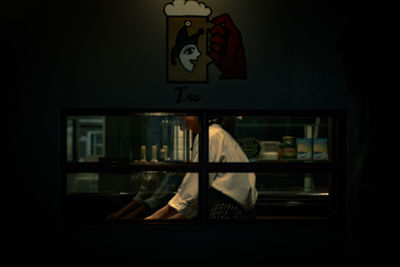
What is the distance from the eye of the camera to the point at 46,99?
3889 mm

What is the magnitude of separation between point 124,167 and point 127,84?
2.91 feet

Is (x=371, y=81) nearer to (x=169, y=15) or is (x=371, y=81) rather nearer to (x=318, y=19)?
(x=318, y=19)

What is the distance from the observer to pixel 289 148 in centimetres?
446

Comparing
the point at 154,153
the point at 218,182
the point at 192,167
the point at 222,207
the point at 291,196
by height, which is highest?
the point at 154,153

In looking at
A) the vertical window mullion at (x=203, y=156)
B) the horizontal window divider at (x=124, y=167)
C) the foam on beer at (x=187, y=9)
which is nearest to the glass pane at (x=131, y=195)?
the horizontal window divider at (x=124, y=167)

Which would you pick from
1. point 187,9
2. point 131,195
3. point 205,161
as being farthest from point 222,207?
point 187,9

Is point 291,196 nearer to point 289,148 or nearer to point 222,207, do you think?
point 289,148

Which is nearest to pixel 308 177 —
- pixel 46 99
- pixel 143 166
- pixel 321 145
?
pixel 321 145

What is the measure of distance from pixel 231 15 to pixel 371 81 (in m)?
1.97

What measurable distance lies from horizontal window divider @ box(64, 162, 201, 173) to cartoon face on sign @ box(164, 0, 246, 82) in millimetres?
927

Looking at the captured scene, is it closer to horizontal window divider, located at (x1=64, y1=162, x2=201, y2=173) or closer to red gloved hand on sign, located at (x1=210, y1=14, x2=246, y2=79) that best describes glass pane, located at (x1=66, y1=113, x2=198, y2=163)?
horizontal window divider, located at (x1=64, y1=162, x2=201, y2=173)

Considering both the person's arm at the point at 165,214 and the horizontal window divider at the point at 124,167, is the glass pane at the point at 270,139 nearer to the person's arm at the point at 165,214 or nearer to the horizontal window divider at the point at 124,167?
the horizontal window divider at the point at 124,167

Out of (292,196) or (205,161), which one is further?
(292,196)

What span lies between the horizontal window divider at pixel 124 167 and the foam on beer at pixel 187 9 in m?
1.62
